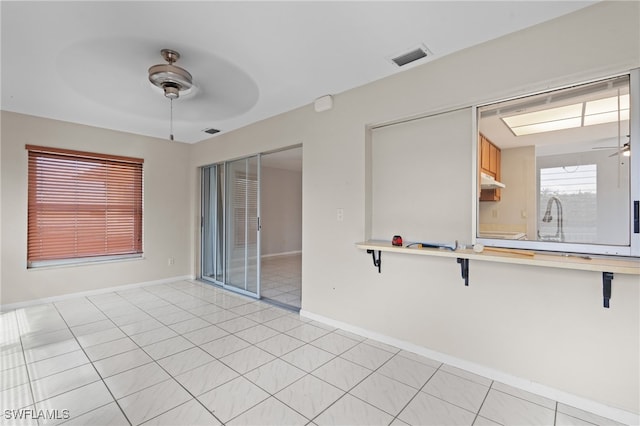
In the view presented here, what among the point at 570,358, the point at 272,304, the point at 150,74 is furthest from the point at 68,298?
the point at 570,358

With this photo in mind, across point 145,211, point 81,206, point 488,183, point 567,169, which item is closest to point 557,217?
point 567,169

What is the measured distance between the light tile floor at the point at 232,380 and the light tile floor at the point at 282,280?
96 centimetres

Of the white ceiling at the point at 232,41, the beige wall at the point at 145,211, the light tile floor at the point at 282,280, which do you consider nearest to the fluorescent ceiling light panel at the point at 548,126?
the white ceiling at the point at 232,41

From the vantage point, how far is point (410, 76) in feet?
8.59

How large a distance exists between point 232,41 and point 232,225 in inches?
119

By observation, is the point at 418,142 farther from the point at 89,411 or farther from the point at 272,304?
the point at 89,411

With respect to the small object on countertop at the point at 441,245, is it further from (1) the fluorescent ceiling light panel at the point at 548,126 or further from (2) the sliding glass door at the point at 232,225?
(2) the sliding glass door at the point at 232,225

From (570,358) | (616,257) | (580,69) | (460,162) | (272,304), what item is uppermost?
(580,69)

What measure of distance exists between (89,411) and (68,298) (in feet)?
10.5

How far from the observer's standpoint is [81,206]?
Result: 4.34 metres

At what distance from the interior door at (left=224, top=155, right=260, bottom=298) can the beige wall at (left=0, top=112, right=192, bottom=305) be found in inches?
46.8

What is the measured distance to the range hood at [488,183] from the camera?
2.29 metres

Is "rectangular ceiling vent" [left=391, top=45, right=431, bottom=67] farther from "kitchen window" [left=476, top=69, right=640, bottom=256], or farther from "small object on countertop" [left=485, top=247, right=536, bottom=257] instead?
"small object on countertop" [left=485, top=247, right=536, bottom=257]

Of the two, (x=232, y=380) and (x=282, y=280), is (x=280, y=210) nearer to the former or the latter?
(x=282, y=280)
